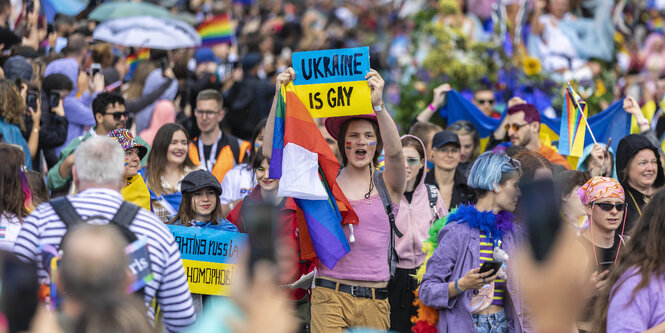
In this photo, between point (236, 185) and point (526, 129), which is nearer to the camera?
point (236, 185)

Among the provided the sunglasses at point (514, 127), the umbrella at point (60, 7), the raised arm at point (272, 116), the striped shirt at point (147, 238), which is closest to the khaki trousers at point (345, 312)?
the raised arm at point (272, 116)

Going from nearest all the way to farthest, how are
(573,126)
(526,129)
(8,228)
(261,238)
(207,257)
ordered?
1. (261,238)
2. (8,228)
3. (207,257)
4. (573,126)
5. (526,129)

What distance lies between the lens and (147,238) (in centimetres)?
434

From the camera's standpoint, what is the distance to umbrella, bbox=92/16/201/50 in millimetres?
12188

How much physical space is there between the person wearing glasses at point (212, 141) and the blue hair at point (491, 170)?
3896mm

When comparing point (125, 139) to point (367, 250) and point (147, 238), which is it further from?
point (147, 238)

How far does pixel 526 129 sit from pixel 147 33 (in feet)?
18.5

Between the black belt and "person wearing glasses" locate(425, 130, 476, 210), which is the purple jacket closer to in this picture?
the black belt

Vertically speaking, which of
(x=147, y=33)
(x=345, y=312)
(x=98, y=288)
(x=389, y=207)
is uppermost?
(x=147, y=33)

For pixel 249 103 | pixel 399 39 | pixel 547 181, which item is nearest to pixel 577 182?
pixel 547 181

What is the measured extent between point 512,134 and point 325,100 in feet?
12.1

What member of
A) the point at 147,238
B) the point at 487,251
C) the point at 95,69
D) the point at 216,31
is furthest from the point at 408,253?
the point at 216,31

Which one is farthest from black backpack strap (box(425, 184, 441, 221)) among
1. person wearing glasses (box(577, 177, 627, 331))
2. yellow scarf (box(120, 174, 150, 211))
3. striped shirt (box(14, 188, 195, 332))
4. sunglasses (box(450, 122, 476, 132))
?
striped shirt (box(14, 188, 195, 332))

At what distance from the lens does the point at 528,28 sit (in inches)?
658
